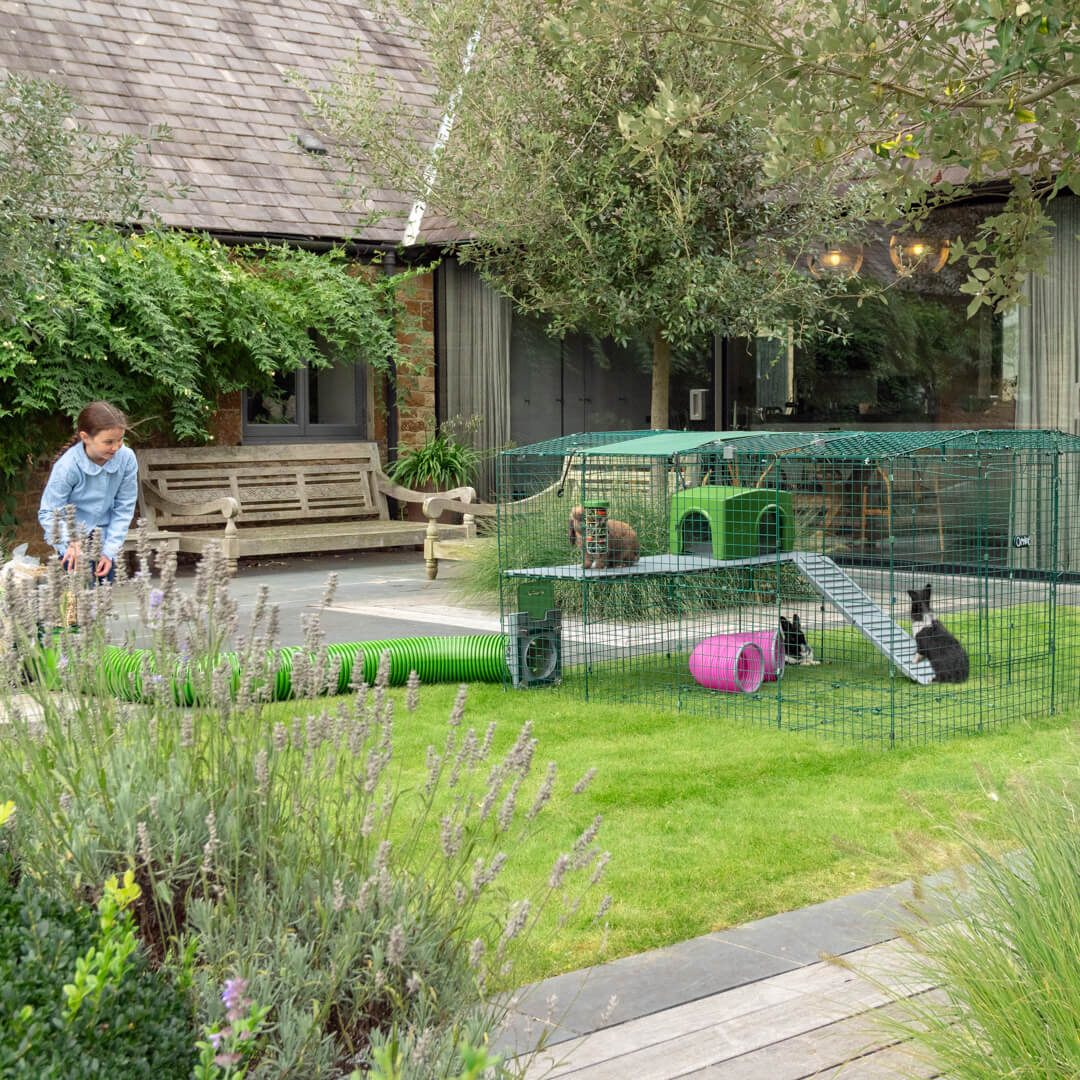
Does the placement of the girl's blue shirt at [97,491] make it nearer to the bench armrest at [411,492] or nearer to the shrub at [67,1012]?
the shrub at [67,1012]

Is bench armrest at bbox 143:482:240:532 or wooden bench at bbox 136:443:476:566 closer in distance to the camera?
bench armrest at bbox 143:482:240:532

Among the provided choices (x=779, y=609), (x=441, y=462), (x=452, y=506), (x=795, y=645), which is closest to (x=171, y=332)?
(x=452, y=506)

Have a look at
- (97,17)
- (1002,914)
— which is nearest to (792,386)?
(97,17)

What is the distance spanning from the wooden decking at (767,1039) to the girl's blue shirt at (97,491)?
14.4ft

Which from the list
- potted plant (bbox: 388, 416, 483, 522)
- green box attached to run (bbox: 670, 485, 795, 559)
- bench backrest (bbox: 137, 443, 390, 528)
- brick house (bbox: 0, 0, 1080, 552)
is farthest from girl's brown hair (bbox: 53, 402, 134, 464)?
potted plant (bbox: 388, 416, 483, 522)

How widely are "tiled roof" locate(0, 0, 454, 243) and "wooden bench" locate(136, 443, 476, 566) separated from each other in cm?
238

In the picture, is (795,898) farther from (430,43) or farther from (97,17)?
(97,17)

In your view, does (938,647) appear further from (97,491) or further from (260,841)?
(260,841)

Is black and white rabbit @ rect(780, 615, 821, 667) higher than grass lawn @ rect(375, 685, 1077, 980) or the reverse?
higher

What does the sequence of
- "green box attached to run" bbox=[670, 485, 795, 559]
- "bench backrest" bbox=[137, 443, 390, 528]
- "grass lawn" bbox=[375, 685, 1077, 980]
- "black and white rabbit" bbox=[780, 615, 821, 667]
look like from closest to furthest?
"grass lawn" bbox=[375, 685, 1077, 980] → "green box attached to run" bbox=[670, 485, 795, 559] → "black and white rabbit" bbox=[780, 615, 821, 667] → "bench backrest" bbox=[137, 443, 390, 528]

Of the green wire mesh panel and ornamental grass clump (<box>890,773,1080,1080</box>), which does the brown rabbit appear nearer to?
the green wire mesh panel

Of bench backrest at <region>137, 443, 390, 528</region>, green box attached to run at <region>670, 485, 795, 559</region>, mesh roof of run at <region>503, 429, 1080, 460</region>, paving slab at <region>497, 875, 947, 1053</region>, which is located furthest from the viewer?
bench backrest at <region>137, 443, 390, 528</region>

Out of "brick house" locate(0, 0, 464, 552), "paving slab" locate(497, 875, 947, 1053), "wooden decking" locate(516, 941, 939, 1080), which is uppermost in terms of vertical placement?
"brick house" locate(0, 0, 464, 552)

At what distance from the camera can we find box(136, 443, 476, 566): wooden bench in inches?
512
